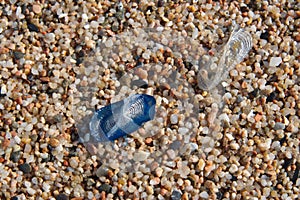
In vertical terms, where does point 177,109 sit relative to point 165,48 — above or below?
below

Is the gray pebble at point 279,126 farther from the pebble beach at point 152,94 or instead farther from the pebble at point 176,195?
the pebble at point 176,195

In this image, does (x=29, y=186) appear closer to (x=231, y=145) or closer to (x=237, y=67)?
(x=231, y=145)

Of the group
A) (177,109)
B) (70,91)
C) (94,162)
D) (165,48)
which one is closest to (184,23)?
(165,48)

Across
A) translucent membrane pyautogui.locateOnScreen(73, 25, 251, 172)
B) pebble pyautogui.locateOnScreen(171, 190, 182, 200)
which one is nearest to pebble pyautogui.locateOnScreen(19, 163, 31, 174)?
translucent membrane pyautogui.locateOnScreen(73, 25, 251, 172)

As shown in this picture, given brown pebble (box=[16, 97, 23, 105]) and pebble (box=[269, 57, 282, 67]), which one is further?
pebble (box=[269, 57, 282, 67])

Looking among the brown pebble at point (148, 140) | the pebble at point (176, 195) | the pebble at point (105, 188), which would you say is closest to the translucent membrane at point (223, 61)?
the brown pebble at point (148, 140)

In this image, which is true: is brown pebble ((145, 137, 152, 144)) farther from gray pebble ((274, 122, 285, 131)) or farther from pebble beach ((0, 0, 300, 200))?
gray pebble ((274, 122, 285, 131))
